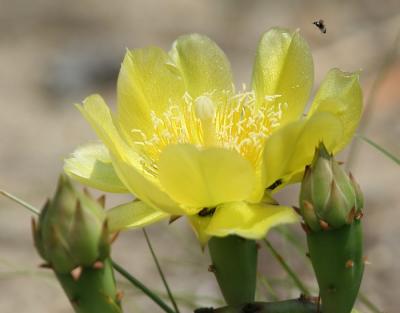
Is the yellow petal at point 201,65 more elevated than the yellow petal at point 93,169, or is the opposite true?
the yellow petal at point 201,65

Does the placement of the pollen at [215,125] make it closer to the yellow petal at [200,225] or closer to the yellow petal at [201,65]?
the yellow petal at [201,65]

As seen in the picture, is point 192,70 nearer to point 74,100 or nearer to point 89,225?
point 89,225

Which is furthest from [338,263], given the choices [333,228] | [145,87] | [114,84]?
[114,84]

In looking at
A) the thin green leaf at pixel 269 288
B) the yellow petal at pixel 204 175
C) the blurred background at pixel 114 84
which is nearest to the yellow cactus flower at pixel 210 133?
the yellow petal at pixel 204 175

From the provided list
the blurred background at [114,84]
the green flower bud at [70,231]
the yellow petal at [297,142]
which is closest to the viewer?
the green flower bud at [70,231]

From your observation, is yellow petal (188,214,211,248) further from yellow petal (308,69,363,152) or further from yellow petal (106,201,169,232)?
yellow petal (308,69,363,152)

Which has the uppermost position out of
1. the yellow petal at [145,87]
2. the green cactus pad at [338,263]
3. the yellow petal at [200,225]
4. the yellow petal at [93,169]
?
the yellow petal at [145,87]
